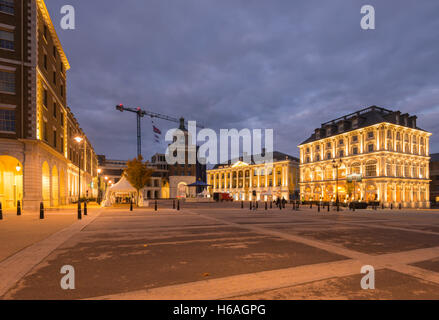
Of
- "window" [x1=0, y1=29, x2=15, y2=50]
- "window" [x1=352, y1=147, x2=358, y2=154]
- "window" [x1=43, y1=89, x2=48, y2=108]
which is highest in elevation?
"window" [x1=0, y1=29, x2=15, y2=50]

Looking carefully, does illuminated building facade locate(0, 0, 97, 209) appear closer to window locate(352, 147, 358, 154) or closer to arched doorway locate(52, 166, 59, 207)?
arched doorway locate(52, 166, 59, 207)

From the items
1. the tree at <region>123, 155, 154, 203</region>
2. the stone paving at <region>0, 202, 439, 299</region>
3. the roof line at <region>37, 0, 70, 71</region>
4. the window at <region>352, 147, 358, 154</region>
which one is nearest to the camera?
the stone paving at <region>0, 202, 439, 299</region>

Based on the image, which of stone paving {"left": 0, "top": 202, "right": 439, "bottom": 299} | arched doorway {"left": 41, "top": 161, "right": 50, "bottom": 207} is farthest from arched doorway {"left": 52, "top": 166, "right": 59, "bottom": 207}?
stone paving {"left": 0, "top": 202, "right": 439, "bottom": 299}

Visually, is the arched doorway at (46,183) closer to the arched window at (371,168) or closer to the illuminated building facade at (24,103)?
the illuminated building facade at (24,103)

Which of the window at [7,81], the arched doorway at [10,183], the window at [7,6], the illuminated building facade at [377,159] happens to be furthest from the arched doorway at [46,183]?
the illuminated building facade at [377,159]

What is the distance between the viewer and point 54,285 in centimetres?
495

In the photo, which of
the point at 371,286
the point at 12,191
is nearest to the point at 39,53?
the point at 12,191

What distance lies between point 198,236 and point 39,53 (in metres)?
26.6

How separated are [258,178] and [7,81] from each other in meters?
70.1

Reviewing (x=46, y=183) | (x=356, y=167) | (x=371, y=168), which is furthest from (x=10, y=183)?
(x=371, y=168)

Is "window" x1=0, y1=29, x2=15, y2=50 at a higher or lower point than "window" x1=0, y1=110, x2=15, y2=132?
higher

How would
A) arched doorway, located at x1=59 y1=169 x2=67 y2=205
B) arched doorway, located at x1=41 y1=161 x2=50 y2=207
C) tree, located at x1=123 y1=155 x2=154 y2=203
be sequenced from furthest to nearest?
1. tree, located at x1=123 y1=155 x2=154 y2=203
2. arched doorway, located at x1=59 y1=169 x2=67 y2=205
3. arched doorway, located at x1=41 y1=161 x2=50 y2=207

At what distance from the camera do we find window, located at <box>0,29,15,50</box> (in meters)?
23.4

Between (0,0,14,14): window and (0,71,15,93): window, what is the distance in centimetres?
578
